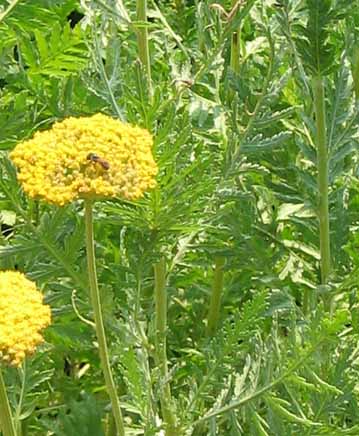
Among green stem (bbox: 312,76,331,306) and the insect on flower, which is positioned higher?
the insect on flower

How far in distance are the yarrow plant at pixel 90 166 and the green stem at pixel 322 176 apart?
1.41 ft

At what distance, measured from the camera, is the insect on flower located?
1.30m

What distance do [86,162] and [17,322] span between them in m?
0.21

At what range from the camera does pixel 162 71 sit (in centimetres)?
221

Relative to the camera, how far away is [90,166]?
4.26 feet

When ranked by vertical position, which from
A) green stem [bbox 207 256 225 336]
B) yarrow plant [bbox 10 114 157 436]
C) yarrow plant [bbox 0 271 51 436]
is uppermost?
yarrow plant [bbox 10 114 157 436]

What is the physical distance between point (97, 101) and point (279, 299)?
1.70ft

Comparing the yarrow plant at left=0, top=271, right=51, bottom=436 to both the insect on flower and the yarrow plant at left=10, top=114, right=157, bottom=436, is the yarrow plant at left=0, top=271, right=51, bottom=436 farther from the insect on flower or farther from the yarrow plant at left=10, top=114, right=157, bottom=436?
the insect on flower

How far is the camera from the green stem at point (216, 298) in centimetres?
214

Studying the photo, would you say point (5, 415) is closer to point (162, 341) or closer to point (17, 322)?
point (17, 322)

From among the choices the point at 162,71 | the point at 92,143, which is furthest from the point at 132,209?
the point at 162,71

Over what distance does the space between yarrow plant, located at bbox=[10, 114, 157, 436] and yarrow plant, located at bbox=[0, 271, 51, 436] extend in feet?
0.24

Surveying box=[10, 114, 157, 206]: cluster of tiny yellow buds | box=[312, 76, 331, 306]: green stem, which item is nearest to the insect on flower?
box=[10, 114, 157, 206]: cluster of tiny yellow buds

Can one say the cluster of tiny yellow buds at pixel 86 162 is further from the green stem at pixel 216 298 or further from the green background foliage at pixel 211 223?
the green stem at pixel 216 298
